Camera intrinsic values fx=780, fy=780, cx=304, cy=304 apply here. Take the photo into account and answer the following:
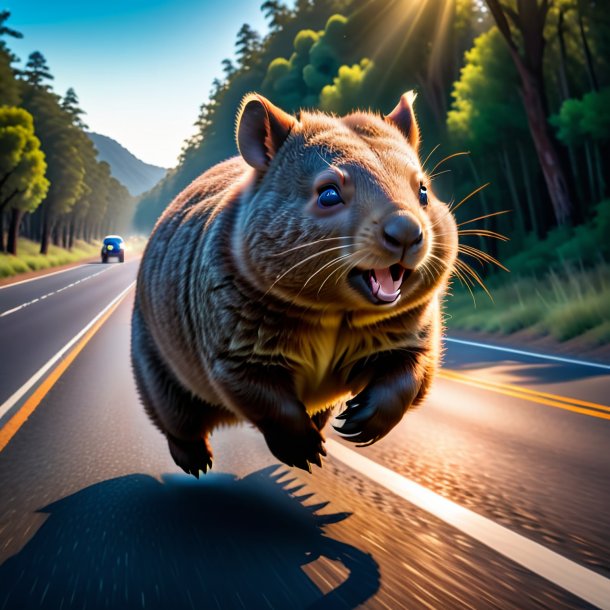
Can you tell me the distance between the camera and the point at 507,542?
13.0 feet

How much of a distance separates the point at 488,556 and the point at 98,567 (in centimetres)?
190

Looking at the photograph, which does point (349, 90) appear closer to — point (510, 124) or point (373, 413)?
point (510, 124)

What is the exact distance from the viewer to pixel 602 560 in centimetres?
372

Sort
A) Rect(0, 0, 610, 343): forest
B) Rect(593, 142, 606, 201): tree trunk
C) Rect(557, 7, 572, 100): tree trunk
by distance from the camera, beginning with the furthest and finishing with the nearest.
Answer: Rect(557, 7, 572, 100): tree trunk → Rect(593, 142, 606, 201): tree trunk → Rect(0, 0, 610, 343): forest

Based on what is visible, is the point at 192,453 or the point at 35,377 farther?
the point at 35,377

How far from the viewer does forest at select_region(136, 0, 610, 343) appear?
18375mm

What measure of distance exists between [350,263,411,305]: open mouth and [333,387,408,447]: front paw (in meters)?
0.67

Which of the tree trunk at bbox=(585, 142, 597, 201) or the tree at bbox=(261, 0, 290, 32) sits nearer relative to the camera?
the tree trunk at bbox=(585, 142, 597, 201)

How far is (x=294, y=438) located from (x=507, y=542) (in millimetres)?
1463

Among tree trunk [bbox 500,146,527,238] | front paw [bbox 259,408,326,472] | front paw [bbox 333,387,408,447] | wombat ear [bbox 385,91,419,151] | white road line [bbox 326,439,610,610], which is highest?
tree trunk [bbox 500,146,527,238]

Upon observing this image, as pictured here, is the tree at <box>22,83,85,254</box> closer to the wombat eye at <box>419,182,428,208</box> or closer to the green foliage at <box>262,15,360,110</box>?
the green foliage at <box>262,15,360,110</box>

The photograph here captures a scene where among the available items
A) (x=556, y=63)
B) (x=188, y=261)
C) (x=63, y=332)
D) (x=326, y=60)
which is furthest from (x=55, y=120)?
(x=188, y=261)

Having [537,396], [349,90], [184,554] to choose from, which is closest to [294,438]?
[184,554]

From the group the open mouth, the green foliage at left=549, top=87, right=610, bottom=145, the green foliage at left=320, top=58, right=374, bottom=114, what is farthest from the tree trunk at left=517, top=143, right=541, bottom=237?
the open mouth
